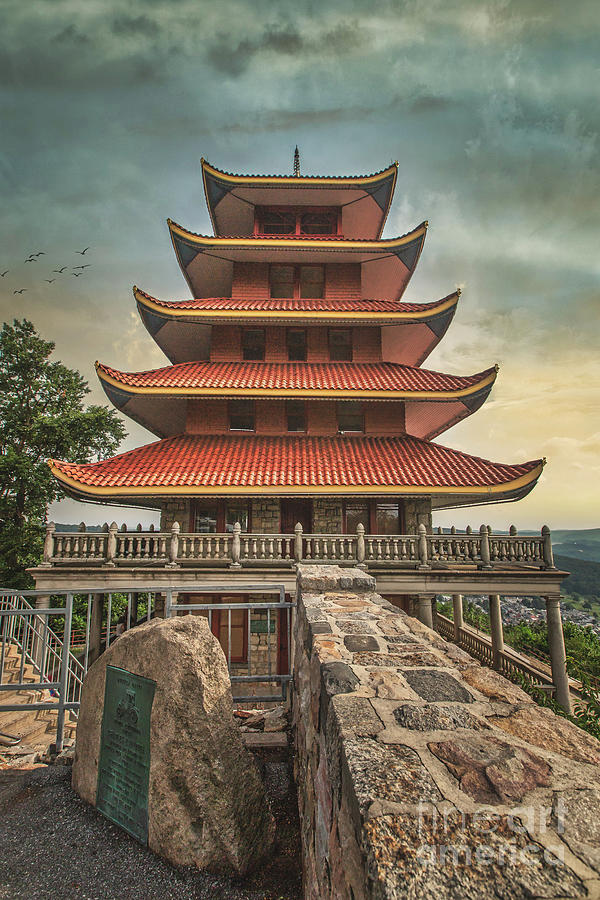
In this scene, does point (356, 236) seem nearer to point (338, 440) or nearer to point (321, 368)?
point (321, 368)

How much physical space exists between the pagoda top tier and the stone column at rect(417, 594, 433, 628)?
14.8m

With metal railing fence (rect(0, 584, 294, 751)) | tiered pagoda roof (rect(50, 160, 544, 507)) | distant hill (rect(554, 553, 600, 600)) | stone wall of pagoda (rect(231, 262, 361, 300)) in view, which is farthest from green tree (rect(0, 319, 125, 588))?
distant hill (rect(554, 553, 600, 600))

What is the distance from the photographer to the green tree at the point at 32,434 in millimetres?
19859

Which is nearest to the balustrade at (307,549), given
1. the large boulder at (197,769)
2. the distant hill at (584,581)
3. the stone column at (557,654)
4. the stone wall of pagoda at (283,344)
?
the stone column at (557,654)

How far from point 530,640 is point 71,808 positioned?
20.6 m

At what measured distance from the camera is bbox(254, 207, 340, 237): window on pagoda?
16.8 m

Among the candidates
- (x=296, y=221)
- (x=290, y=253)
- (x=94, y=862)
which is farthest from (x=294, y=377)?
(x=94, y=862)

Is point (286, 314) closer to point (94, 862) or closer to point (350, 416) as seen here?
point (350, 416)

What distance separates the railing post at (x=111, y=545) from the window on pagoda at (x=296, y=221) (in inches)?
516

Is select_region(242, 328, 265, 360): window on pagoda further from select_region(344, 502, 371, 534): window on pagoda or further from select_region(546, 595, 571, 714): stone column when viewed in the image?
select_region(546, 595, 571, 714): stone column

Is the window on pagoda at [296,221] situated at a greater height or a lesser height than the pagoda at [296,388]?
greater

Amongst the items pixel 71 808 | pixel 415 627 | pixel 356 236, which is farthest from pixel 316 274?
pixel 71 808

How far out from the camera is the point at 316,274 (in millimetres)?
15977

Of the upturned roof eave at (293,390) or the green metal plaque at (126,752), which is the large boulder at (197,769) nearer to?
the green metal plaque at (126,752)
